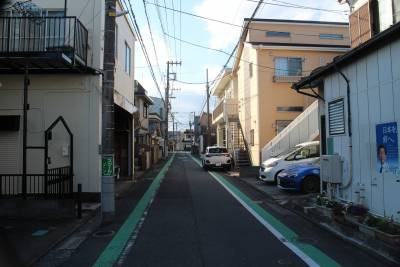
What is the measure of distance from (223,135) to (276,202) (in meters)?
32.2

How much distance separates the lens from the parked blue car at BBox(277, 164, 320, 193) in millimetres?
14914

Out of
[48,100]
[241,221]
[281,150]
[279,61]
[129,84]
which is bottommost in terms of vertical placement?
[241,221]

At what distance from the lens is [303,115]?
71.7 feet

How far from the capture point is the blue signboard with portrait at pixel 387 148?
26.4ft

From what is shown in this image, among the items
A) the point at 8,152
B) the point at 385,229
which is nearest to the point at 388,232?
the point at 385,229

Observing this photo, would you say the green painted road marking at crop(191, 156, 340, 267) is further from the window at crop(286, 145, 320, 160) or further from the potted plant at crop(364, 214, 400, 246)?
the window at crop(286, 145, 320, 160)

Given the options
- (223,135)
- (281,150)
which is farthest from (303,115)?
(223,135)

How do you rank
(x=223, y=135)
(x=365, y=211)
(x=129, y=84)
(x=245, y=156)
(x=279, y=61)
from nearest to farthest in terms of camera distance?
(x=365, y=211)
(x=129, y=84)
(x=279, y=61)
(x=245, y=156)
(x=223, y=135)

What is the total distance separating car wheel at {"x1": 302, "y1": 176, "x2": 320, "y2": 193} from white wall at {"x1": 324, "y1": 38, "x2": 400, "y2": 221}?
165 inches

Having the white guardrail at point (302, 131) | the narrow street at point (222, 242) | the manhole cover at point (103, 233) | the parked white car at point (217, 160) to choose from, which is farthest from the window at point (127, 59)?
the manhole cover at point (103, 233)

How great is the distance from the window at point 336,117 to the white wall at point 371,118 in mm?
206

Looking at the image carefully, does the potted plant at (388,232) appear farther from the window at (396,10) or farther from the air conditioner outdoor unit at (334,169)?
the window at (396,10)

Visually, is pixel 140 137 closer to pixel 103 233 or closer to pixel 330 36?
pixel 330 36

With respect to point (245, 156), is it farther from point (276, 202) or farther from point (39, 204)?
point (39, 204)
